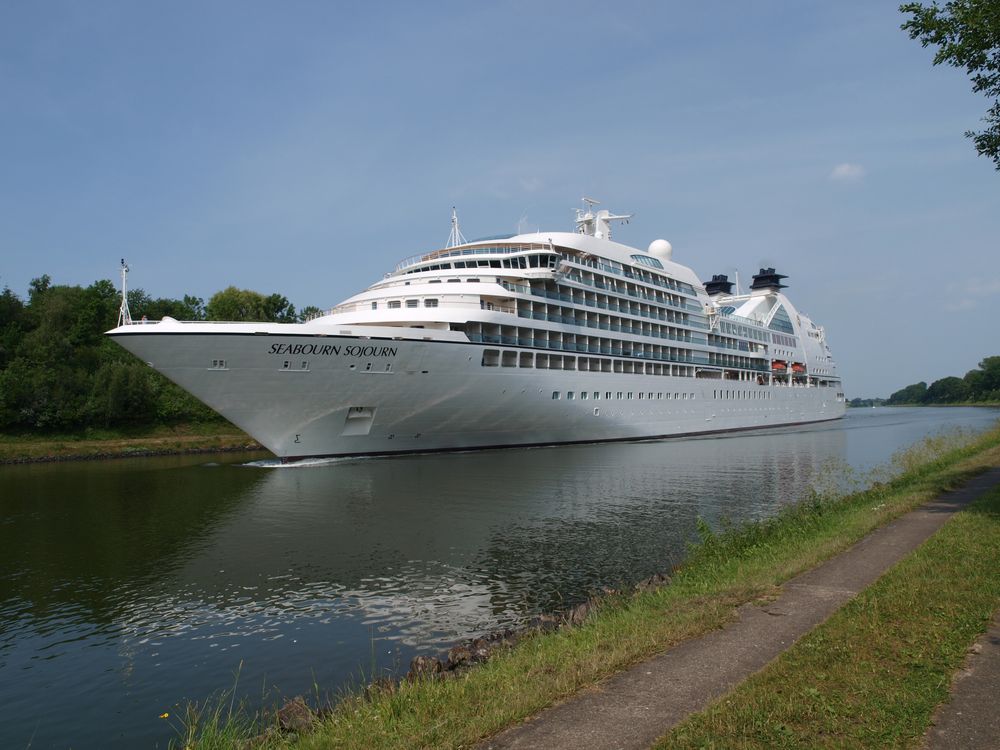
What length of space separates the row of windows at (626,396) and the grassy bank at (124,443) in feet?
119

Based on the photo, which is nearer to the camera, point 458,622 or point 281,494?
point 458,622

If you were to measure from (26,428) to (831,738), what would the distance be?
7076cm

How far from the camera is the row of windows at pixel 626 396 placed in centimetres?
4462

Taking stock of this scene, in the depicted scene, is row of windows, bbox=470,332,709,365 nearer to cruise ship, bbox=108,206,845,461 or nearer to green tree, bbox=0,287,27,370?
cruise ship, bbox=108,206,845,461

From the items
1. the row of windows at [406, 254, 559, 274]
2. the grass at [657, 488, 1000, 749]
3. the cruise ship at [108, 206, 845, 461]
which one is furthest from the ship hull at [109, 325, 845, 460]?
the grass at [657, 488, 1000, 749]

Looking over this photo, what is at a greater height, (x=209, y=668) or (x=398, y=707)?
(x=398, y=707)

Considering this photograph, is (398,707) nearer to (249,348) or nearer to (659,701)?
(659,701)

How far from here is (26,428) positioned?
2336 inches

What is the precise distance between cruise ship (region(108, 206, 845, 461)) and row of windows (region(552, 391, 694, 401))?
143 millimetres

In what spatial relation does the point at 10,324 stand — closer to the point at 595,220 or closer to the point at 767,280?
the point at 595,220

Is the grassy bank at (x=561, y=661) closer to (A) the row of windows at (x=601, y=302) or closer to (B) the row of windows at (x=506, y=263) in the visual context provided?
(A) the row of windows at (x=601, y=302)

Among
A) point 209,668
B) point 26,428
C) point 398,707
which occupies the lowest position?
point 209,668

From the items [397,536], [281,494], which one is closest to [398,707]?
[397,536]

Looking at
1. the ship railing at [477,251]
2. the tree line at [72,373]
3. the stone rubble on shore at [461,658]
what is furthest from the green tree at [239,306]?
the stone rubble on shore at [461,658]
